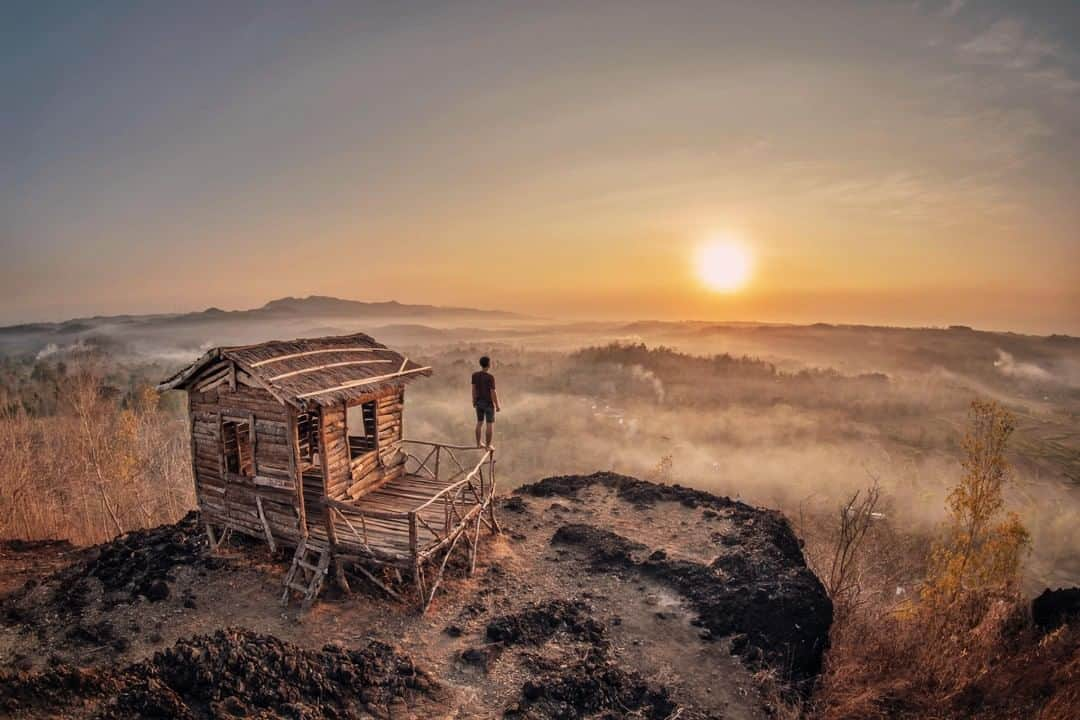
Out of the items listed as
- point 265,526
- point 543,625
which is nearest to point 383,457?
point 265,526

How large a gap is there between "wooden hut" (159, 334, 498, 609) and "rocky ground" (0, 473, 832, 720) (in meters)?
0.97

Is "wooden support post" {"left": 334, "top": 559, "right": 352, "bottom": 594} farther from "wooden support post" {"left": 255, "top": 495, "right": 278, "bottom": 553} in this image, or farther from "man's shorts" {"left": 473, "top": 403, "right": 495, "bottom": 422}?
"man's shorts" {"left": 473, "top": 403, "right": 495, "bottom": 422}

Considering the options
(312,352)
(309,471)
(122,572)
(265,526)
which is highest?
(312,352)

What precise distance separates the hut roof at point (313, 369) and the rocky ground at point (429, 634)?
4721 millimetres

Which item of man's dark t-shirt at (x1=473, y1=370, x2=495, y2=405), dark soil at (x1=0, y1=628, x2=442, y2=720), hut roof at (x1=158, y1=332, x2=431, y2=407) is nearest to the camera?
dark soil at (x1=0, y1=628, x2=442, y2=720)

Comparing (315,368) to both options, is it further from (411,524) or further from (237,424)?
(411,524)

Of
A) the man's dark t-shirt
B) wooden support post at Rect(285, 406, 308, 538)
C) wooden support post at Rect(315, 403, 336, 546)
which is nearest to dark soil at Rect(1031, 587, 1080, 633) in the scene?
the man's dark t-shirt

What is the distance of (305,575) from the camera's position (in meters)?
12.3

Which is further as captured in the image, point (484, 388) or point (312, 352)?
point (484, 388)

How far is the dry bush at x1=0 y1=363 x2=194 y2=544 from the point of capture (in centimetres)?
1838

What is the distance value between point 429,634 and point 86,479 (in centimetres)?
2031

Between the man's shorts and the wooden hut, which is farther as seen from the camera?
the man's shorts

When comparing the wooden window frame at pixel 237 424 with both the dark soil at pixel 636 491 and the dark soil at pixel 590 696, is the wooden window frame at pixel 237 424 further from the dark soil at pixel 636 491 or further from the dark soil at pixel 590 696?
the dark soil at pixel 636 491

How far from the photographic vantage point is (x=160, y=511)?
979 inches
